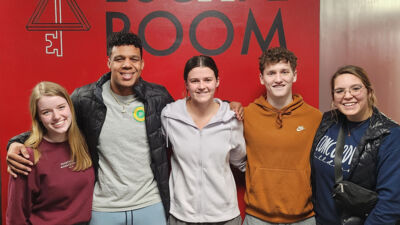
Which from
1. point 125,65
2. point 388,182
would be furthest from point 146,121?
point 388,182

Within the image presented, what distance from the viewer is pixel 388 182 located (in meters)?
1.56

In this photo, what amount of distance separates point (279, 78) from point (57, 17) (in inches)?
65.8

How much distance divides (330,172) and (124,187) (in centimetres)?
121

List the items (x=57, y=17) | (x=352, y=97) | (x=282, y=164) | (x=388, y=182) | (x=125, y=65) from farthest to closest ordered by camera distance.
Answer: (x=57, y=17) → (x=282, y=164) → (x=125, y=65) → (x=352, y=97) → (x=388, y=182)

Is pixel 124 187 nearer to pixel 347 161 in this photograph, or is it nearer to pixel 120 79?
pixel 120 79

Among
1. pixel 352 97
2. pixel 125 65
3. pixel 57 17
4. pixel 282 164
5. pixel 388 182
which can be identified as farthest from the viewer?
pixel 57 17

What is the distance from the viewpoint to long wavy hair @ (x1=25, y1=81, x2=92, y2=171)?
1.66 metres

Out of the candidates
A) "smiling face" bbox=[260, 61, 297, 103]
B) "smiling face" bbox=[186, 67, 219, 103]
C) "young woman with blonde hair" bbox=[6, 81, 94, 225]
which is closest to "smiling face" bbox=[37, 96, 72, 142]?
"young woman with blonde hair" bbox=[6, 81, 94, 225]

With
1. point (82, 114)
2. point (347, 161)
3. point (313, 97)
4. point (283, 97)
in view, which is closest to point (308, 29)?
point (313, 97)

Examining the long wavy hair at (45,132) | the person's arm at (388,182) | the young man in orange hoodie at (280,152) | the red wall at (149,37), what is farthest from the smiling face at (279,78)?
the long wavy hair at (45,132)

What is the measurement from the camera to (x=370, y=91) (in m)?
1.72

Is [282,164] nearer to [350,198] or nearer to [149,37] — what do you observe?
[350,198]

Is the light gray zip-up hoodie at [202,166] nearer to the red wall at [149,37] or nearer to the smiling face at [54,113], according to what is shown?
the red wall at [149,37]

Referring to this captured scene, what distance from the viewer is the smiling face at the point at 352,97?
5.52 ft
